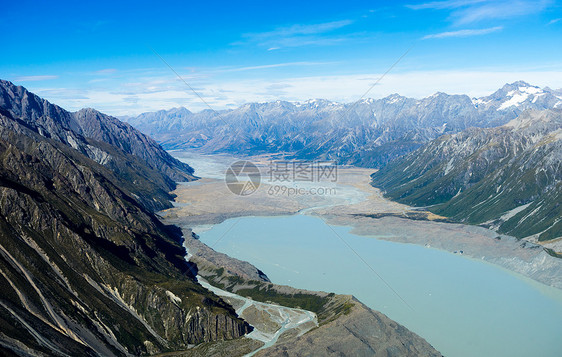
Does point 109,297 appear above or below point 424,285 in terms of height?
above

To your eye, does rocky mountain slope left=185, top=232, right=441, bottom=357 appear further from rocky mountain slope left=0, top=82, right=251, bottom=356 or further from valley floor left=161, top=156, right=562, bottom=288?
valley floor left=161, top=156, right=562, bottom=288

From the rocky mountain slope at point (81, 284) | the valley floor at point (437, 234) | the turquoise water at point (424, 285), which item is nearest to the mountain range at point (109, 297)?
the rocky mountain slope at point (81, 284)

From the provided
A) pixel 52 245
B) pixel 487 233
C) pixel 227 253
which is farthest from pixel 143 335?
pixel 487 233

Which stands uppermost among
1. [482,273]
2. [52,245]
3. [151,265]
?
[52,245]

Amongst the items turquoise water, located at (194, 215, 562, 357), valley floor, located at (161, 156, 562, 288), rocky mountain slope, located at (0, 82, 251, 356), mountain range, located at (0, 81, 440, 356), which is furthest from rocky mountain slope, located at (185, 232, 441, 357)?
valley floor, located at (161, 156, 562, 288)

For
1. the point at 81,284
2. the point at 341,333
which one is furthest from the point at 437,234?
the point at 81,284

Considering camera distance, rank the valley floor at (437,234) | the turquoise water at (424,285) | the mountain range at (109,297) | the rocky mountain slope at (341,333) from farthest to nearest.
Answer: the valley floor at (437,234)
the turquoise water at (424,285)
the mountain range at (109,297)
the rocky mountain slope at (341,333)

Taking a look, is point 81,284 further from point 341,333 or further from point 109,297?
point 341,333

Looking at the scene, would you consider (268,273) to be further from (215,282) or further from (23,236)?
(23,236)

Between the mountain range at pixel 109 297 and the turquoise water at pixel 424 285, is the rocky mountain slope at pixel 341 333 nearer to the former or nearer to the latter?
the mountain range at pixel 109 297
